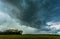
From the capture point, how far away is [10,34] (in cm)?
3891

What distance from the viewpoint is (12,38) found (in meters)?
34.9

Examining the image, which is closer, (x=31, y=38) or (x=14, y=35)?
(x=31, y=38)

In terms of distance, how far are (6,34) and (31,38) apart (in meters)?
6.60

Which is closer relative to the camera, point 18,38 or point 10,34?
point 18,38

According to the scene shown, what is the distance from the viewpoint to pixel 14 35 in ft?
127

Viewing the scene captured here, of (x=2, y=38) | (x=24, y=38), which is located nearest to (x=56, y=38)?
(x=24, y=38)

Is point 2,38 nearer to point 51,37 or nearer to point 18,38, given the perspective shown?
point 18,38

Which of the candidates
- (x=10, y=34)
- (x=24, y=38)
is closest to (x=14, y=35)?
(x=10, y=34)

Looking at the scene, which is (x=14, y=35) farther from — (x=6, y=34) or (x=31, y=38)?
Answer: (x=31, y=38)

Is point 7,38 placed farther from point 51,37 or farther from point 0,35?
point 51,37

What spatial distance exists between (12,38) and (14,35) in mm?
3698

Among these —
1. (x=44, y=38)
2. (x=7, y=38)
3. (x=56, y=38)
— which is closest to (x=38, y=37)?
(x=44, y=38)

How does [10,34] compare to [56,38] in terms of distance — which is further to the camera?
[10,34]

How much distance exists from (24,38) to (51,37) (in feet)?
19.1
